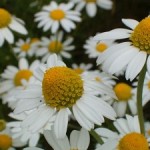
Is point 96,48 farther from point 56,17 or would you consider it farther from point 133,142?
point 133,142

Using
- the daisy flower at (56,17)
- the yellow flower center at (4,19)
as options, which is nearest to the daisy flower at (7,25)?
the yellow flower center at (4,19)

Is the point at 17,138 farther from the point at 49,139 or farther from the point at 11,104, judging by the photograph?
the point at 49,139

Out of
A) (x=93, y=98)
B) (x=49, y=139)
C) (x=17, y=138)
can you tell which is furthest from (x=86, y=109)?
(x=17, y=138)

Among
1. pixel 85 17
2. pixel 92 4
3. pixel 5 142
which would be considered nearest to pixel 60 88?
pixel 5 142

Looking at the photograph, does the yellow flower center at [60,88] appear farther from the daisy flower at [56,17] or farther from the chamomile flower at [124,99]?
the daisy flower at [56,17]

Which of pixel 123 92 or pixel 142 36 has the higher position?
pixel 142 36
